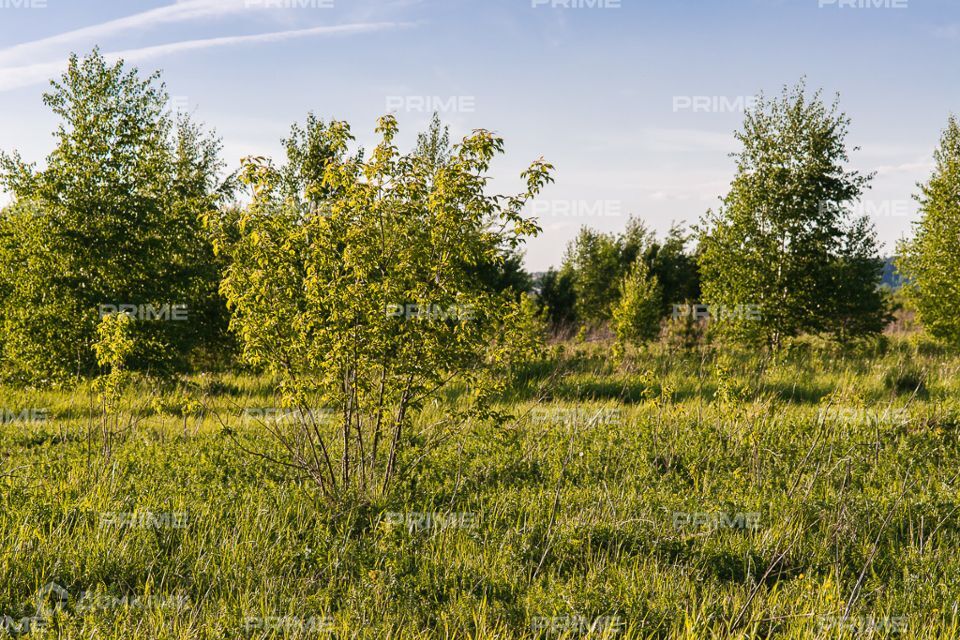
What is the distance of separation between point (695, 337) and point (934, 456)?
1352cm

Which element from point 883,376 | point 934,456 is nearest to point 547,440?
point 934,456

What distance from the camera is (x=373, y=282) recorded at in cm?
564

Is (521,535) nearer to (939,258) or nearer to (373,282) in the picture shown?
(373,282)

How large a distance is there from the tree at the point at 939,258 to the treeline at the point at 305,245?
6 cm

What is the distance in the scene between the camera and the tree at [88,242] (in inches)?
508

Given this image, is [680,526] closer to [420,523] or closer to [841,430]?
[420,523]

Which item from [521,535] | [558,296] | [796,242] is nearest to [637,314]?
[796,242]

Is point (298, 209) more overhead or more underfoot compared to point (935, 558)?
more overhead

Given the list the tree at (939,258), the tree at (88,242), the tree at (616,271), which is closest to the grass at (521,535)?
the tree at (88,242)

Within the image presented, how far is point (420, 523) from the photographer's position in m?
5.58

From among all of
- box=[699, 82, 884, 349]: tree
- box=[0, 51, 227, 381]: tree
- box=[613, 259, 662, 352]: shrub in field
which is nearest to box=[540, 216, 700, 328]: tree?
box=[613, 259, 662, 352]: shrub in field

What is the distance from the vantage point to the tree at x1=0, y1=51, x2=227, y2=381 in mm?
12898

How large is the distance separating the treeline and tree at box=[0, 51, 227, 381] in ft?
0.11

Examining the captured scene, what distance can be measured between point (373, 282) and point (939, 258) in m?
18.2
